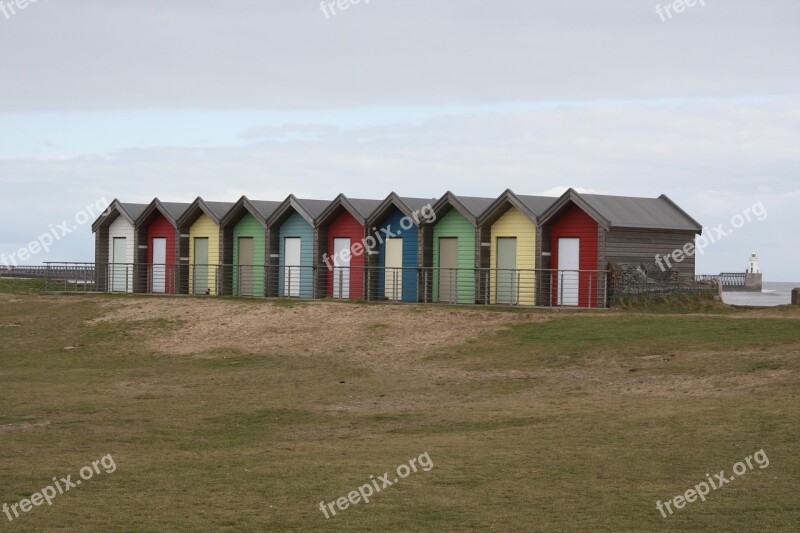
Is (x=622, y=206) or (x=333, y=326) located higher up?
(x=622, y=206)

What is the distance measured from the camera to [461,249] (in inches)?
1602

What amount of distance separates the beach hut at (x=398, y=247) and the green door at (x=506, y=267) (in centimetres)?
270

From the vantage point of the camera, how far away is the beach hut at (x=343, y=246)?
140 ft

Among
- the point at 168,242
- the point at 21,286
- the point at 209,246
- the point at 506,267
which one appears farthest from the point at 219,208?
the point at 506,267

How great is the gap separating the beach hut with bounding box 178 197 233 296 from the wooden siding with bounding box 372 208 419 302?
7248mm

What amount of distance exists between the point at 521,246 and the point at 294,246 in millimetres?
9825

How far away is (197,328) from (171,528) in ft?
72.3

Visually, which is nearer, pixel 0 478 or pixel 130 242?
pixel 0 478

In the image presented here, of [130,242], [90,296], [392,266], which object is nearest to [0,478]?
[392,266]

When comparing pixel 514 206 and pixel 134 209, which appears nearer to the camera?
pixel 514 206

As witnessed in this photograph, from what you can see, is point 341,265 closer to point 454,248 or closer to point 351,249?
point 351,249

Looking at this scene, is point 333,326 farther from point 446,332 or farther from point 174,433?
point 174,433

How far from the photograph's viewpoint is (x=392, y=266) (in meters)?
42.1

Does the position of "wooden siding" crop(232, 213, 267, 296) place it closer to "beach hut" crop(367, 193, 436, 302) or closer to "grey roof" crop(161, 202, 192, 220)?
"grey roof" crop(161, 202, 192, 220)
